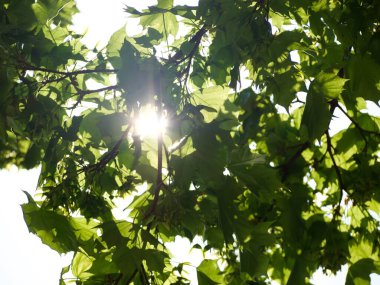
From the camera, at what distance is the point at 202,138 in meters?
1.62

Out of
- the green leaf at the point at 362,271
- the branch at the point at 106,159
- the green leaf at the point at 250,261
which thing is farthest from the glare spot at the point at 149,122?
the green leaf at the point at 362,271

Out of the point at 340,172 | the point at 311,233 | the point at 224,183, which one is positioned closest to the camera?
the point at 224,183

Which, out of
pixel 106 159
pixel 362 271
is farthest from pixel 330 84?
pixel 362 271

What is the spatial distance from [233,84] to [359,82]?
2.00 feet

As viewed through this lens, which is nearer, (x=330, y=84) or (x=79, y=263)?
(x=330, y=84)

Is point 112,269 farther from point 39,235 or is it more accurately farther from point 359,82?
point 359,82

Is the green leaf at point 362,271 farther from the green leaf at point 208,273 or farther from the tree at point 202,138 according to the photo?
the green leaf at point 208,273

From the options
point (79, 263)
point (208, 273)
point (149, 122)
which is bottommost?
point (208, 273)

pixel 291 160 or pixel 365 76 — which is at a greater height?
pixel 291 160

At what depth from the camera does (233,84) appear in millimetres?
2143

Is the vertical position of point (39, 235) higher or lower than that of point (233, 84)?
lower

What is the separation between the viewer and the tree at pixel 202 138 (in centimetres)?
178

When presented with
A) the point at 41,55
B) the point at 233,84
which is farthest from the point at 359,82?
the point at 41,55

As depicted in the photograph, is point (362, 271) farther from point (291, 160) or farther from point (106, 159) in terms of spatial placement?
point (106, 159)
